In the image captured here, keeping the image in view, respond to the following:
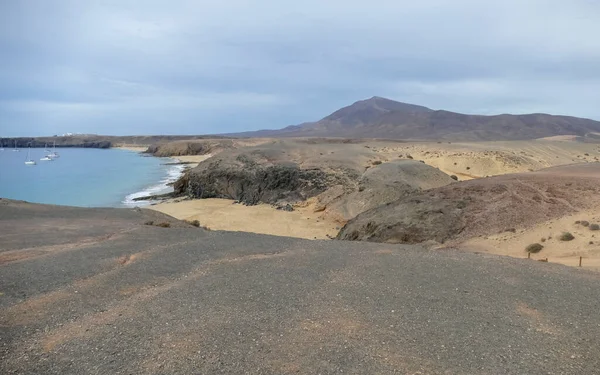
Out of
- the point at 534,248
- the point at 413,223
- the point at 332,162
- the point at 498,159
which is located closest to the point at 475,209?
the point at 413,223

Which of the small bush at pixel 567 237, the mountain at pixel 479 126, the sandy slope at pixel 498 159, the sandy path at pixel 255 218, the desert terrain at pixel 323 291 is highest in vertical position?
the mountain at pixel 479 126

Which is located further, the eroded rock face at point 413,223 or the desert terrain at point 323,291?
the eroded rock face at point 413,223

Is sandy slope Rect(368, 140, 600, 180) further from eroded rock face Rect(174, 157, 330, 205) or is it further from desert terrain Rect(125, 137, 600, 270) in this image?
eroded rock face Rect(174, 157, 330, 205)

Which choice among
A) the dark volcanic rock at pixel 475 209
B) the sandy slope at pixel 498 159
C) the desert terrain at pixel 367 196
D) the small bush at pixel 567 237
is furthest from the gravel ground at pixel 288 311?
the sandy slope at pixel 498 159

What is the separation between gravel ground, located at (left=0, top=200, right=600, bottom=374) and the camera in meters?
5.11

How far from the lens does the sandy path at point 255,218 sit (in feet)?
70.2

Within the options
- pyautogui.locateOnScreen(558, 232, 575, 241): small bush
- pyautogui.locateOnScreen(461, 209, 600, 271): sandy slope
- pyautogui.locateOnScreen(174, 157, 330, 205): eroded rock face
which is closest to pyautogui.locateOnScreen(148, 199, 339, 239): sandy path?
pyautogui.locateOnScreen(174, 157, 330, 205): eroded rock face

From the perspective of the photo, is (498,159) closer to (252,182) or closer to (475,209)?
(252,182)

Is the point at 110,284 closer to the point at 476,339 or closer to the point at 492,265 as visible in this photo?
the point at 476,339

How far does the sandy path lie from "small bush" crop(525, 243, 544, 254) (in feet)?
30.9

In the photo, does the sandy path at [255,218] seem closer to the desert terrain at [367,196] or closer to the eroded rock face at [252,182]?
the desert terrain at [367,196]

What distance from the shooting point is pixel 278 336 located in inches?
224

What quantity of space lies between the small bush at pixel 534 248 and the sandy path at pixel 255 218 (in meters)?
9.40

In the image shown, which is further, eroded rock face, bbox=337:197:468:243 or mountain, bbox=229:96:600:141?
mountain, bbox=229:96:600:141
